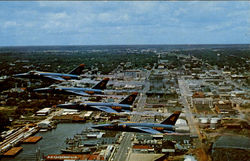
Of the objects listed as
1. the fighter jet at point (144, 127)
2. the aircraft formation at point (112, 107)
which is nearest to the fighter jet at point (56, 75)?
the aircraft formation at point (112, 107)

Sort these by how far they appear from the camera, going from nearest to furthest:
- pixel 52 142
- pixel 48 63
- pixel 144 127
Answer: pixel 144 127 < pixel 52 142 < pixel 48 63

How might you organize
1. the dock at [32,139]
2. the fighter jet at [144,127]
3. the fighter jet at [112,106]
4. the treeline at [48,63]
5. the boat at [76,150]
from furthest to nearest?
1. the treeline at [48,63]
2. the dock at [32,139]
3. the boat at [76,150]
4. the fighter jet at [112,106]
5. the fighter jet at [144,127]

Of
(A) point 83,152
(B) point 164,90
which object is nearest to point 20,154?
(A) point 83,152

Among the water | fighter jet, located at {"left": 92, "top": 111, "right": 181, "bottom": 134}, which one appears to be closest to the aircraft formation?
fighter jet, located at {"left": 92, "top": 111, "right": 181, "bottom": 134}

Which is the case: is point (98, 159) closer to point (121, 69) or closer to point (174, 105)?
point (174, 105)

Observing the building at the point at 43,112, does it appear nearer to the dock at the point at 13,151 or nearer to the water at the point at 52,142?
the water at the point at 52,142

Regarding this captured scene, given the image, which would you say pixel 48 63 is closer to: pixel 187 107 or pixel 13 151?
pixel 13 151

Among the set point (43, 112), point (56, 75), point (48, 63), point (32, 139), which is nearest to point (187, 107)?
point (43, 112)

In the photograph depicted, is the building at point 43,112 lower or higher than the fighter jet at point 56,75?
lower

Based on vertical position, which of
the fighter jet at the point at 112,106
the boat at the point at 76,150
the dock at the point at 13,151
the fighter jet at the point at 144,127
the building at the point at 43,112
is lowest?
the dock at the point at 13,151
